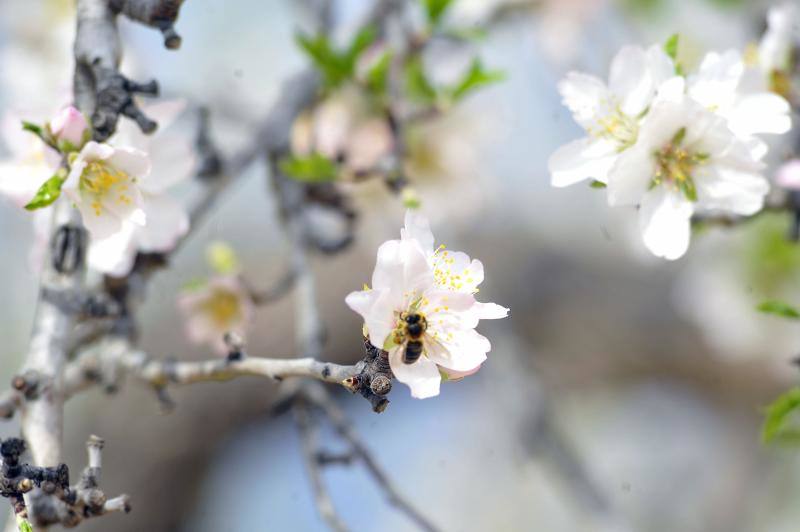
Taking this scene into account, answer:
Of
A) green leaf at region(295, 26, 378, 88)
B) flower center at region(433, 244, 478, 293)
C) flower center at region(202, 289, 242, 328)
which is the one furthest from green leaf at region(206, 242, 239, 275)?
flower center at region(433, 244, 478, 293)

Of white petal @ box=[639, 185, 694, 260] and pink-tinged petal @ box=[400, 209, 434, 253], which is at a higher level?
white petal @ box=[639, 185, 694, 260]

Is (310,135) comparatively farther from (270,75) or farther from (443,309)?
(270,75)

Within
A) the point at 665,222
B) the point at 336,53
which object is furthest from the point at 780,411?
the point at 336,53

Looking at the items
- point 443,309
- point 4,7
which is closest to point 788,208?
point 443,309

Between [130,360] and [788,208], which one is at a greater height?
[788,208]

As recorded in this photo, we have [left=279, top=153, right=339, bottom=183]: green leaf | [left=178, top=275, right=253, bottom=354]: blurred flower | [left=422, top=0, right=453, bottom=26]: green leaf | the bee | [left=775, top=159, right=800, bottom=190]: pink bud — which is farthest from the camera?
[left=422, top=0, right=453, bottom=26]: green leaf

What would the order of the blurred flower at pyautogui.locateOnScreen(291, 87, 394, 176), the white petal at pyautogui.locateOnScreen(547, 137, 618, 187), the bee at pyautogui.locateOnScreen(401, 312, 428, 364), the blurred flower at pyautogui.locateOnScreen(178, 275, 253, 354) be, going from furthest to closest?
the blurred flower at pyautogui.locateOnScreen(291, 87, 394, 176) < the blurred flower at pyautogui.locateOnScreen(178, 275, 253, 354) < the white petal at pyautogui.locateOnScreen(547, 137, 618, 187) < the bee at pyautogui.locateOnScreen(401, 312, 428, 364)

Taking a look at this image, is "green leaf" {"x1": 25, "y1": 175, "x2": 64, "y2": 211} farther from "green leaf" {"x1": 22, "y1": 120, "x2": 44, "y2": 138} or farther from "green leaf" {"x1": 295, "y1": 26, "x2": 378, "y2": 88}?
"green leaf" {"x1": 295, "y1": 26, "x2": 378, "y2": 88}
